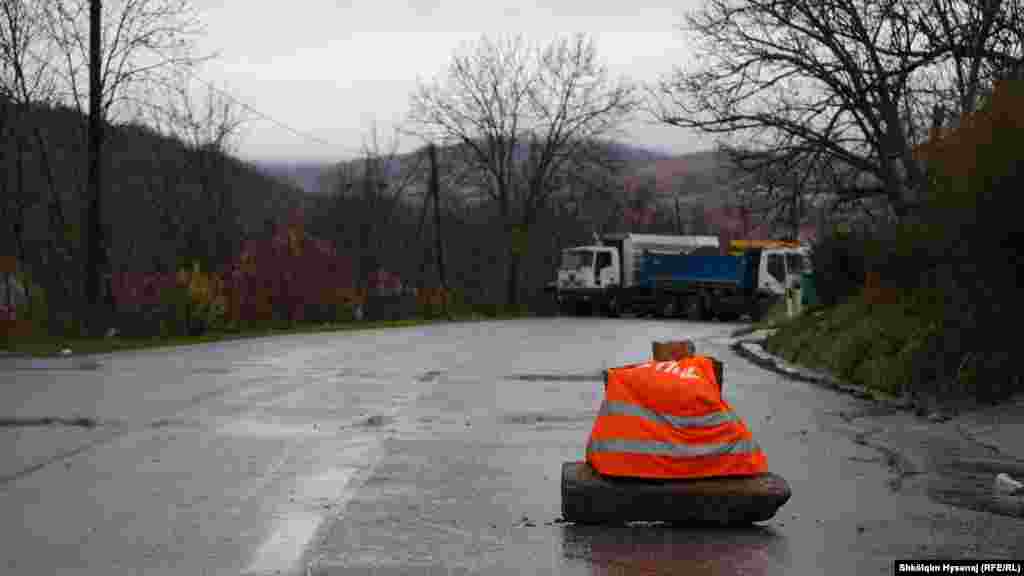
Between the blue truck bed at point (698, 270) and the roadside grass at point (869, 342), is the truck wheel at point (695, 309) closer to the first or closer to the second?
the blue truck bed at point (698, 270)

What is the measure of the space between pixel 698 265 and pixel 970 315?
42.5 meters

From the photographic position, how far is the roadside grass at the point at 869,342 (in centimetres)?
1792

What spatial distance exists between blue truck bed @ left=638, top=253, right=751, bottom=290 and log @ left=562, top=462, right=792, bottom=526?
4872cm

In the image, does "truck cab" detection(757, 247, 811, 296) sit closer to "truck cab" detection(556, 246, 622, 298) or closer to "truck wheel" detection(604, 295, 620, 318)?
"truck wheel" detection(604, 295, 620, 318)

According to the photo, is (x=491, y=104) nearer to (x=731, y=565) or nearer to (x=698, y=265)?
(x=698, y=265)

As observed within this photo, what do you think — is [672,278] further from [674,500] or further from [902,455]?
[674,500]

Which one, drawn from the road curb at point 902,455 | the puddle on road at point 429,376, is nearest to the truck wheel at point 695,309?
the road curb at point 902,455

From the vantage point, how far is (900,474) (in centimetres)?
1089

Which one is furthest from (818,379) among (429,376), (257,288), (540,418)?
(257,288)

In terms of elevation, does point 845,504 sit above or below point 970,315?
below

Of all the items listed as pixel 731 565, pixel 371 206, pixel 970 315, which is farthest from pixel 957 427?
pixel 371 206

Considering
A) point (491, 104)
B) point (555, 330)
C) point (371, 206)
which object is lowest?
point (555, 330)

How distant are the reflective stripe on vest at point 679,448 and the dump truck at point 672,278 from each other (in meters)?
43.3

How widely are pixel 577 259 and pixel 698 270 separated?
25.9 ft
